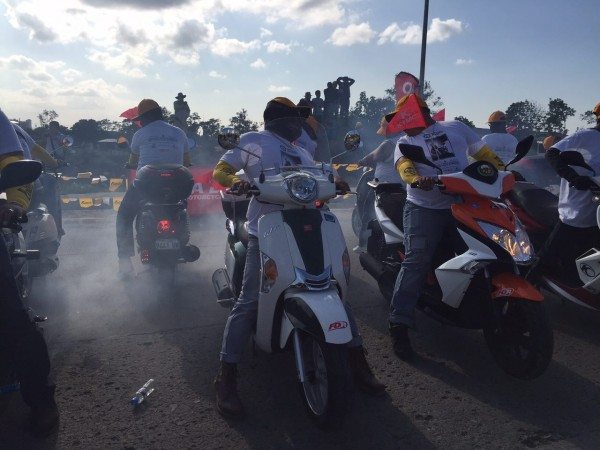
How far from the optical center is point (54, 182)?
677 cm

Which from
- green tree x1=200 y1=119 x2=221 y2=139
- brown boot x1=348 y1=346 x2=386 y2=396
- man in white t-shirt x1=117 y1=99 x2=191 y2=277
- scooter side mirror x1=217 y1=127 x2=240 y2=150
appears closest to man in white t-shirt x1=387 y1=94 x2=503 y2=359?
brown boot x1=348 y1=346 x2=386 y2=396

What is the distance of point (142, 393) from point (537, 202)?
3.88m

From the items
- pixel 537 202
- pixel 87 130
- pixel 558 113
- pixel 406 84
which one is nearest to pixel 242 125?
pixel 406 84

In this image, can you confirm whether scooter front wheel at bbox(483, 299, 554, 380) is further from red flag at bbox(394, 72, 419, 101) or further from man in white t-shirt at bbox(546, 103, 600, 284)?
red flag at bbox(394, 72, 419, 101)

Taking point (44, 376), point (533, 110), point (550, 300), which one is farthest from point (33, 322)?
point (533, 110)

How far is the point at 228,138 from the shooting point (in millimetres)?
3178

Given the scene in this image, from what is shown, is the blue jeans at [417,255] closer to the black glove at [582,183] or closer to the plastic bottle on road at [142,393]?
the black glove at [582,183]

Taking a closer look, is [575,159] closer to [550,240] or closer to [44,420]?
[550,240]

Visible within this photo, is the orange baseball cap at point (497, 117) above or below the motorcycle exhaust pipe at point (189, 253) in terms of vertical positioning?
above

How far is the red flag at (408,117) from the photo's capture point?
4.11 metres

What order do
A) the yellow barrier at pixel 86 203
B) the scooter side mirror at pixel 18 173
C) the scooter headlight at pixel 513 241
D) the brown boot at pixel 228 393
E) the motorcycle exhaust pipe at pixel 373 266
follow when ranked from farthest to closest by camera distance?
1. the yellow barrier at pixel 86 203
2. the motorcycle exhaust pipe at pixel 373 266
3. the scooter headlight at pixel 513 241
4. the brown boot at pixel 228 393
5. the scooter side mirror at pixel 18 173

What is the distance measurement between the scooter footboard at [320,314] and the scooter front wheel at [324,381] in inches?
2.8

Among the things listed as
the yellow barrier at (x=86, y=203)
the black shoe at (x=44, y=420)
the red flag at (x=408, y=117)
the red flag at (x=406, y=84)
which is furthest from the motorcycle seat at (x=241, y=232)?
the yellow barrier at (x=86, y=203)

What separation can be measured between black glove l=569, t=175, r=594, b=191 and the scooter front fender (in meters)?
1.10
